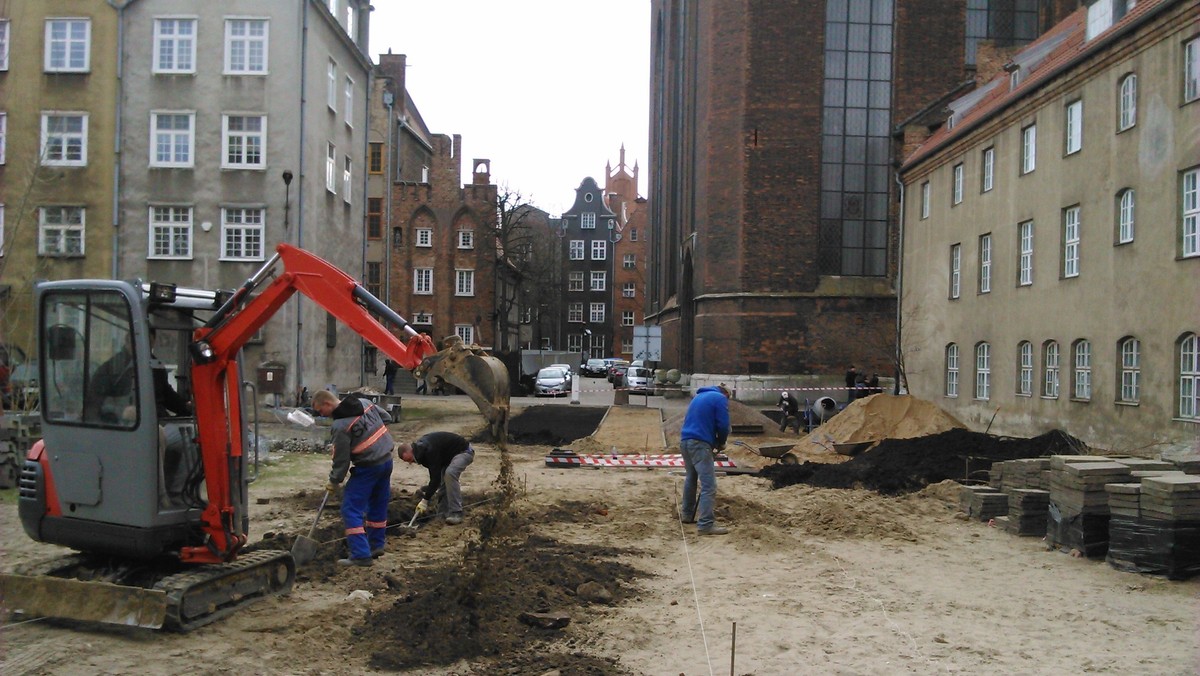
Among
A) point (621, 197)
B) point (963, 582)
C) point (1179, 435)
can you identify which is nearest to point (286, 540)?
point (963, 582)

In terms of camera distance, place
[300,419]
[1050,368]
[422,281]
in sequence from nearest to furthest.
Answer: [1050,368], [300,419], [422,281]

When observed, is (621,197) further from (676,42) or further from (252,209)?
(252,209)

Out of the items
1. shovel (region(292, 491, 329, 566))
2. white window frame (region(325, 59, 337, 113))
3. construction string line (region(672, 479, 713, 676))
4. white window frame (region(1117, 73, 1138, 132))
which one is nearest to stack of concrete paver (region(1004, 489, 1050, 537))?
construction string line (region(672, 479, 713, 676))

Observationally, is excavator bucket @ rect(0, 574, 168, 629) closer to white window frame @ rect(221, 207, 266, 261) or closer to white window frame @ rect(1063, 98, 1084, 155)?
white window frame @ rect(1063, 98, 1084, 155)

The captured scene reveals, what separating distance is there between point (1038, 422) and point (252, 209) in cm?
2184

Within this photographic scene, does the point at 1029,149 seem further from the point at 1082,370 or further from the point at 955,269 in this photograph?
the point at 1082,370

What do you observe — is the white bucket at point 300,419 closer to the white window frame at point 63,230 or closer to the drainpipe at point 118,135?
the drainpipe at point 118,135

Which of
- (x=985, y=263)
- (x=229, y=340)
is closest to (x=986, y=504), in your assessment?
(x=229, y=340)

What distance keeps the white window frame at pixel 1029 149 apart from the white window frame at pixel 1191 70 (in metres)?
5.95

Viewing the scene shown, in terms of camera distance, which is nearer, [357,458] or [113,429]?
[113,429]

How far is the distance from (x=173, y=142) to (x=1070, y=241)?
955 inches

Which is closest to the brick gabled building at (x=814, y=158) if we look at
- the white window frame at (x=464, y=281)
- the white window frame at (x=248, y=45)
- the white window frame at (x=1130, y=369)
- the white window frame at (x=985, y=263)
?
the white window frame at (x=985, y=263)

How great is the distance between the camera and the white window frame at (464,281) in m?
59.8

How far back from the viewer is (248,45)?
29.3 m
